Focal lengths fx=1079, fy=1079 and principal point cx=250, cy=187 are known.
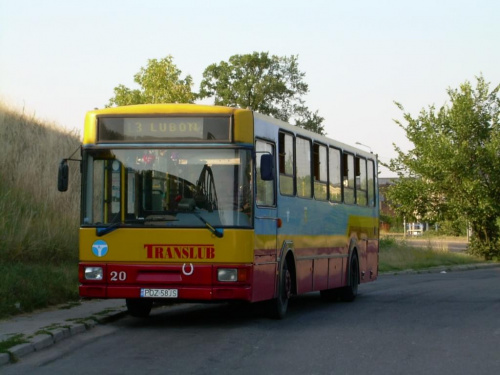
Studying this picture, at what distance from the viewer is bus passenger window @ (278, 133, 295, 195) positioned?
16.5m

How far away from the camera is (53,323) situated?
1402cm

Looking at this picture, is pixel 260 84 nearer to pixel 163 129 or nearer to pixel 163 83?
pixel 163 83

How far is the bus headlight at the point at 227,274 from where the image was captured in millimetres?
14469

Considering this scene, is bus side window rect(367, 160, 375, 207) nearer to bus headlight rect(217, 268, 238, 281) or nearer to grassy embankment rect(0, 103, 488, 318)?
grassy embankment rect(0, 103, 488, 318)

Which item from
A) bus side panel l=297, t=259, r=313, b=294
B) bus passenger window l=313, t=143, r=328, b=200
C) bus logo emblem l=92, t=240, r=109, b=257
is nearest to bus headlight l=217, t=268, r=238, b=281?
bus logo emblem l=92, t=240, r=109, b=257

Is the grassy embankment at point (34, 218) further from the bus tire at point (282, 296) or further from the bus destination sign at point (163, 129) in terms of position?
the bus tire at point (282, 296)

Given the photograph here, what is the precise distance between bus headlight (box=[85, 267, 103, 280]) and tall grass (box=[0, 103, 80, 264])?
524 cm

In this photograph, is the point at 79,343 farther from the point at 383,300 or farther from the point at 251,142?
the point at 383,300

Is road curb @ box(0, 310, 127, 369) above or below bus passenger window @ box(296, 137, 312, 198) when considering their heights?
below

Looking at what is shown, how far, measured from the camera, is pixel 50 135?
94.4 feet

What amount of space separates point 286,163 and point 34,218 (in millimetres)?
7820

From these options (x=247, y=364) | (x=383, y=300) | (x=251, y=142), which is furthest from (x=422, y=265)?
(x=247, y=364)

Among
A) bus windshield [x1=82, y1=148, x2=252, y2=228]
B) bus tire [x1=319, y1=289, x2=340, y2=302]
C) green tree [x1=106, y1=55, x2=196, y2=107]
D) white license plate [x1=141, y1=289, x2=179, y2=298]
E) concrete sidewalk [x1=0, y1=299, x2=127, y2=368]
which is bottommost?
concrete sidewalk [x1=0, y1=299, x2=127, y2=368]

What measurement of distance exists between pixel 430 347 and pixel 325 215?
22.3ft
